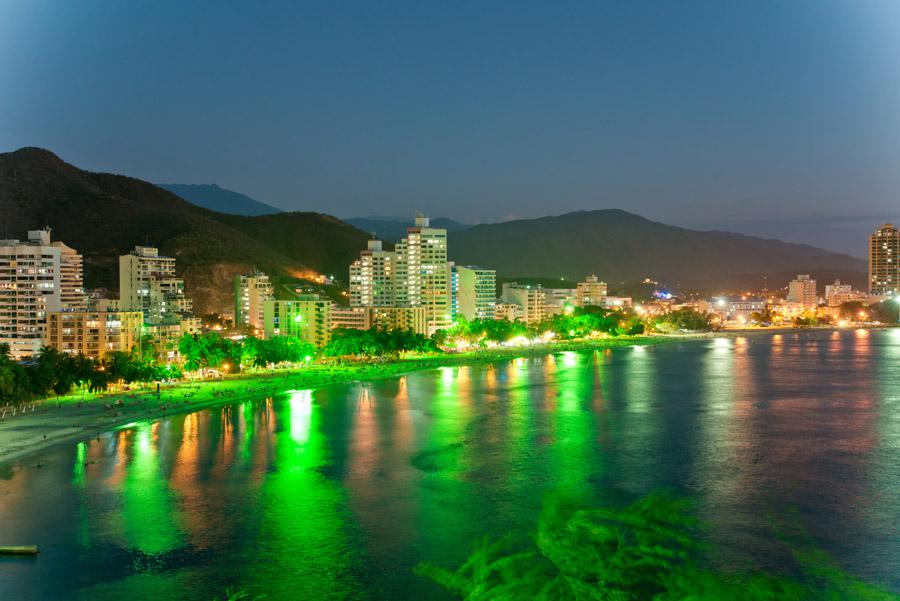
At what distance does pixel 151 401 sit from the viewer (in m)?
30.0

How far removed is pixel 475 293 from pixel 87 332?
44.3 metres

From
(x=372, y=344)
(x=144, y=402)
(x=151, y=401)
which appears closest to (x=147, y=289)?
(x=372, y=344)

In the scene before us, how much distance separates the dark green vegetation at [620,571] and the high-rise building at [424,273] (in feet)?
172

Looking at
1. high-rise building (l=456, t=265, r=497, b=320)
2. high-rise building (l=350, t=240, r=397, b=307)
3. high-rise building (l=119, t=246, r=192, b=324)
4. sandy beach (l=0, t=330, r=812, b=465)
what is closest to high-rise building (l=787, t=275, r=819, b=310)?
high-rise building (l=456, t=265, r=497, b=320)

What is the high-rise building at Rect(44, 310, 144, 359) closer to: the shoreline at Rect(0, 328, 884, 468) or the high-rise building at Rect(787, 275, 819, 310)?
the shoreline at Rect(0, 328, 884, 468)

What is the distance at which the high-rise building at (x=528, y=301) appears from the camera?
87.3 metres

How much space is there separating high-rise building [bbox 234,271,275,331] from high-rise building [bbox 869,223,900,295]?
105405mm

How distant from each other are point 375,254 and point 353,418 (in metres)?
43.0

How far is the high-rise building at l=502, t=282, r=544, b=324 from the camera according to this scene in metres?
87.3

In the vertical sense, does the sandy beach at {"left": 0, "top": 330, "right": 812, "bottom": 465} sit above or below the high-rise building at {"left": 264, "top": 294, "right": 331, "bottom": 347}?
below

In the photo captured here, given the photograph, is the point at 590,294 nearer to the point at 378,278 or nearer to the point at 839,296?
the point at 378,278

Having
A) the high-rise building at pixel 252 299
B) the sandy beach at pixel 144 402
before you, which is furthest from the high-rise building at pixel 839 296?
the sandy beach at pixel 144 402

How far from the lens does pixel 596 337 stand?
245 ft

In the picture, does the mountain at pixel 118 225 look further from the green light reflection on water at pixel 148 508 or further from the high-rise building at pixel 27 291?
the green light reflection on water at pixel 148 508
